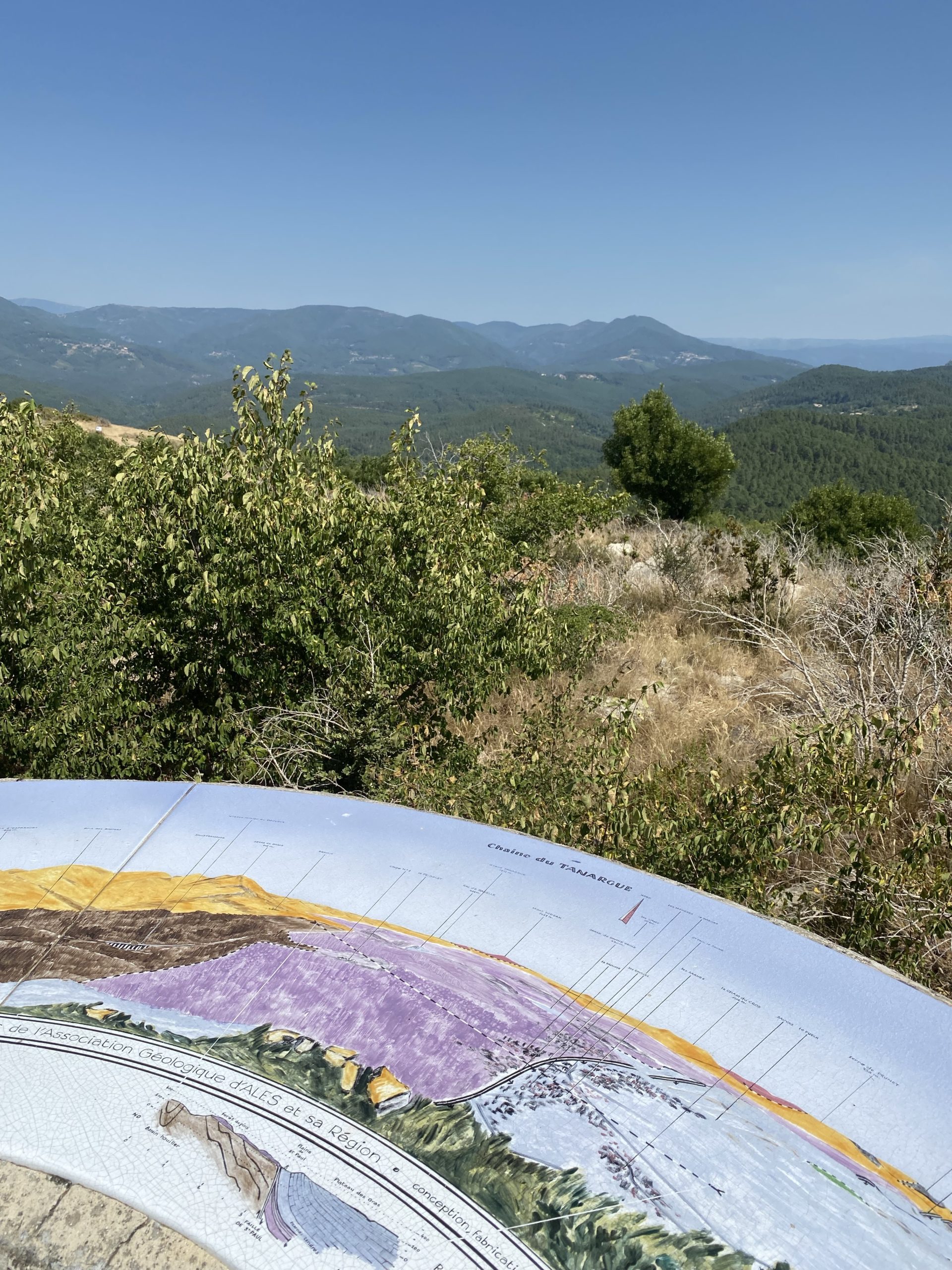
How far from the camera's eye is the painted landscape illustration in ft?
6.03

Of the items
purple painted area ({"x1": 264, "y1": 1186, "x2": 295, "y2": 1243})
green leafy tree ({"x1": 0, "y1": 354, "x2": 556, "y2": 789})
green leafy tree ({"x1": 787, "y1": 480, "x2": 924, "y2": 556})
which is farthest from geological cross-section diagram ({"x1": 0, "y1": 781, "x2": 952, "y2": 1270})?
green leafy tree ({"x1": 787, "y1": 480, "x2": 924, "y2": 556})

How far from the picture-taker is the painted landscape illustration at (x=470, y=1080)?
1.84 m

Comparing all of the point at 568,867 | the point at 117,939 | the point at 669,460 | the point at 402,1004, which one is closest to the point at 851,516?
the point at 669,460

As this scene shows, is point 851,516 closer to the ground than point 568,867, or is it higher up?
higher up

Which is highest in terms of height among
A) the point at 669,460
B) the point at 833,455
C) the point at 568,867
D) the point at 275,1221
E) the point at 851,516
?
the point at 833,455

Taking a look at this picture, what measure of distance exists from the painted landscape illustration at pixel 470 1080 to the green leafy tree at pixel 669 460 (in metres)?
23.0

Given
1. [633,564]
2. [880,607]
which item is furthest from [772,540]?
[880,607]

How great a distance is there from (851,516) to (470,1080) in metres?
21.1

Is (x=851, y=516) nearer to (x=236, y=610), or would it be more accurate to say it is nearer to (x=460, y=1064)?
(x=236, y=610)

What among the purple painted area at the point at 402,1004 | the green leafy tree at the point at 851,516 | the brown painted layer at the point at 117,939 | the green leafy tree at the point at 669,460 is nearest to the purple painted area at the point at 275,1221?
the purple painted area at the point at 402,1004

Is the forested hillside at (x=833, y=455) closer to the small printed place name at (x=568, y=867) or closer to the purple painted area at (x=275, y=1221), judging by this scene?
the small printed place name at (x=568, y=867)

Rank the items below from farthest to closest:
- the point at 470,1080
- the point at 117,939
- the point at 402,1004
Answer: the point at 117,939 < the point at 402,1004 < the point at 470,1080

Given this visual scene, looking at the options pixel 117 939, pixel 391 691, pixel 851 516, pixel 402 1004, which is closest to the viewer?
pixel 402 1004

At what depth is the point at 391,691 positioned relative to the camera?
6.23 metres
